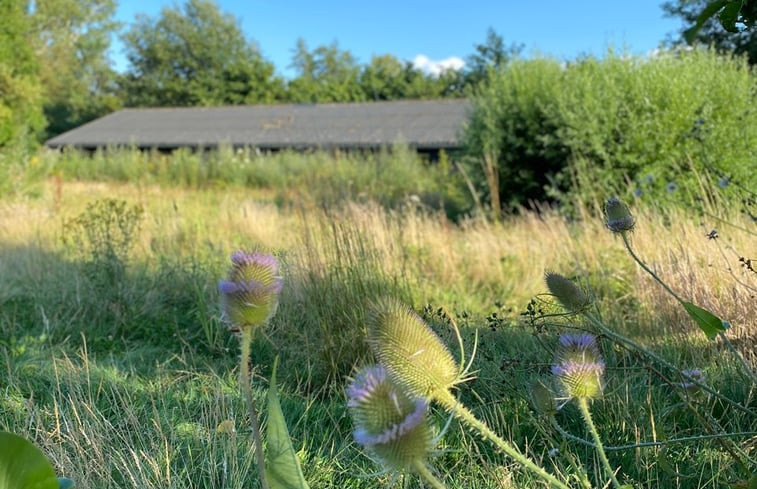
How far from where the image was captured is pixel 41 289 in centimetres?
470

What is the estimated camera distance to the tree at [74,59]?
34094 millimetres

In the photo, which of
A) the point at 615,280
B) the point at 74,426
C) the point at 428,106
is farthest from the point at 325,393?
the point at 428,106

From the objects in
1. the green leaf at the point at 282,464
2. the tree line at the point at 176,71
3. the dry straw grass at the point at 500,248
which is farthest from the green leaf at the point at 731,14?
the tree line at the point at 176,71

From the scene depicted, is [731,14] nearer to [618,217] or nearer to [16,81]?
[618,217]

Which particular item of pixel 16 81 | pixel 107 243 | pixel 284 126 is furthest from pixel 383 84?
pixel 107 243

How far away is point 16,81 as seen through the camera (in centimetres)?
1065

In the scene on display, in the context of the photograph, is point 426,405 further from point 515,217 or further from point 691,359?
point 515,217

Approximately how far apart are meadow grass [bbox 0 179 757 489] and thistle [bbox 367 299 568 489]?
102 millimetres

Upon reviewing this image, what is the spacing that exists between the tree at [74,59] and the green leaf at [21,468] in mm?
36038

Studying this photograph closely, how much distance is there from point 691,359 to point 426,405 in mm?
2395

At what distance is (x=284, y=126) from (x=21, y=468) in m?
23.5

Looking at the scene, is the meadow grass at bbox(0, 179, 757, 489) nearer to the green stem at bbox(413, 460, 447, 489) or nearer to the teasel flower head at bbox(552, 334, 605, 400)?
the green stem at bbox(413, 460, 447, 489)

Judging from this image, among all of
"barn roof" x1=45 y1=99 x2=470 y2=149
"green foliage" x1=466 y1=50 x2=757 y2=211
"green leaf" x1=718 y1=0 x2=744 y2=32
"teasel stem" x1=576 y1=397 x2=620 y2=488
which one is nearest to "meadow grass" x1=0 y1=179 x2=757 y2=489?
"teasel stem" x1=576 y1=397 x2=620 y2=488

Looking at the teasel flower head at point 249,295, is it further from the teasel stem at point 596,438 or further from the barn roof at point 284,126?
the barn roof at point 284,126
